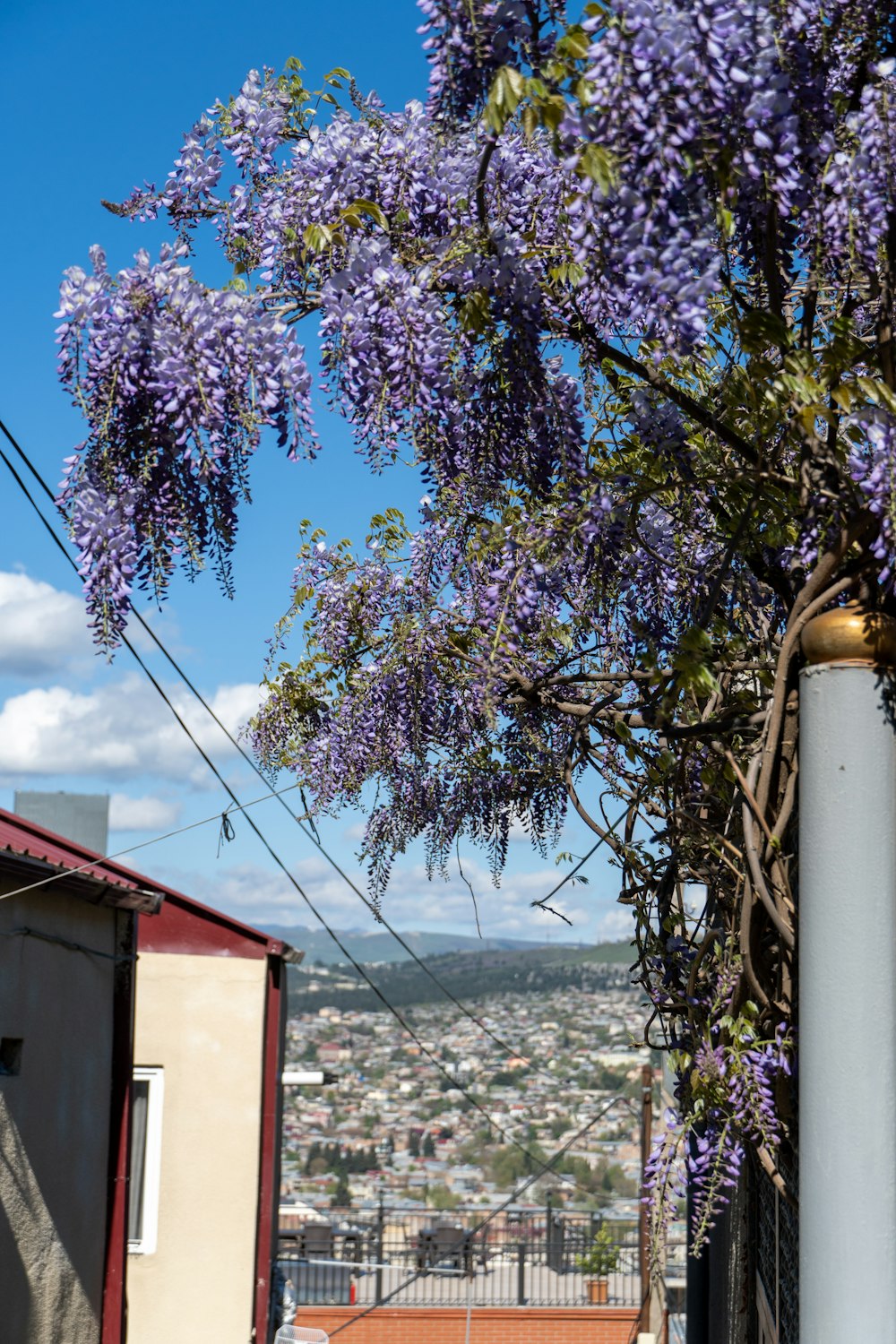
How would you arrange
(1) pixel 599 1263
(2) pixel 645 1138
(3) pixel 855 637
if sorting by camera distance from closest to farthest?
(3) pixel 855 637
(2) pixel 645 1138
(1) pixel 599 1263

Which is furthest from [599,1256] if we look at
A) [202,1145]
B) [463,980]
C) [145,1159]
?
[463,980]

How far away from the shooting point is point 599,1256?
75.5 ft

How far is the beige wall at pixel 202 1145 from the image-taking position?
404 inches

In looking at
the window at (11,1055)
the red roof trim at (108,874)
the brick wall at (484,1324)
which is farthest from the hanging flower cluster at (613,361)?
the brick wall at (484,1324)

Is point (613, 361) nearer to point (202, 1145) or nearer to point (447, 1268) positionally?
point (202, 1145)

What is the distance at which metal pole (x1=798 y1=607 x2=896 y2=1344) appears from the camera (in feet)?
7.43

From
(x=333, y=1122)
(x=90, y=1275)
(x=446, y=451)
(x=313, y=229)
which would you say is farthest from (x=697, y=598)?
(x=333, y=1122)

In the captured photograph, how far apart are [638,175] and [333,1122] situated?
87124 mm

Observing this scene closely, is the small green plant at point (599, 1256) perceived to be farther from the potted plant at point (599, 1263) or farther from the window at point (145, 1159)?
the window at point (145, 1159)

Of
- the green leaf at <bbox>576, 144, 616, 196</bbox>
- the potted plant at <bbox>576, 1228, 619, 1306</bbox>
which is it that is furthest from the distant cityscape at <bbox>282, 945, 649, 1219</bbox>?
the green leaf at <bbox>576, 144, 616, 196</bbox>

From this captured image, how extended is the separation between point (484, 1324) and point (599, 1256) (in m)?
3.53

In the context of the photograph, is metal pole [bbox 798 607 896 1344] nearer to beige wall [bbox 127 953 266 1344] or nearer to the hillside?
beige wall [bbox 127 953 266 1344]

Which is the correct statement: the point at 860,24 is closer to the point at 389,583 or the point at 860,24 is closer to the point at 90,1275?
the point at 389,583

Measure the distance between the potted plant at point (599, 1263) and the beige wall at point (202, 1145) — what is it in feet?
33.8
